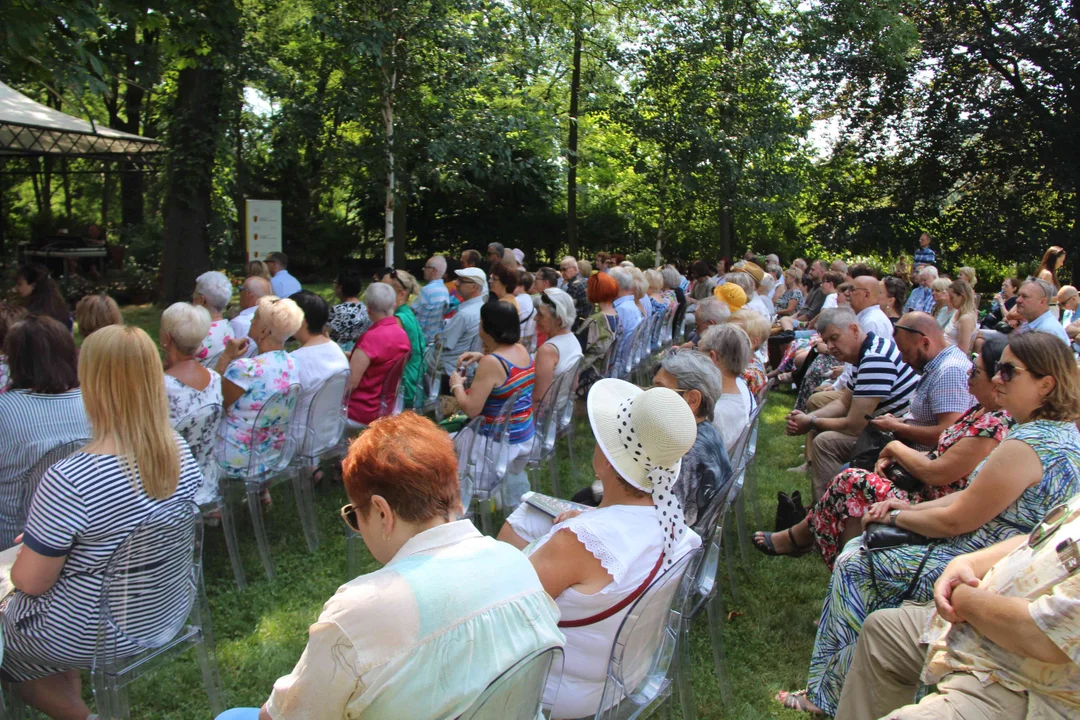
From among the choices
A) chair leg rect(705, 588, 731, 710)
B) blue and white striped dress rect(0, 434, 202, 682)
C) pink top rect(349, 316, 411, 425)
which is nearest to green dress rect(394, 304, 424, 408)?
pink top rect(349, 316, 411, 425)

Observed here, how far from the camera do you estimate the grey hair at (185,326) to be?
3941mm

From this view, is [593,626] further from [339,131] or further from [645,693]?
[339,131]

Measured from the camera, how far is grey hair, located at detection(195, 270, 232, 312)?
5.50m

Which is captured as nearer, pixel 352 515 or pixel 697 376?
pixel 352 515

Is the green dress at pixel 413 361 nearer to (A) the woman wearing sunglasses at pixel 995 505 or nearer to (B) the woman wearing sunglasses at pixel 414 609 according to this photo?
(A) the woman wearing sunglasses at pixel 995 505

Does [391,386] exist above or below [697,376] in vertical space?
below

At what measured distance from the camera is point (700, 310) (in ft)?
19.7

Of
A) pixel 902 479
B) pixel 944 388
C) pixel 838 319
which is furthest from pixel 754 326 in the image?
pixel 902 479

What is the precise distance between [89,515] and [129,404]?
0.35 m

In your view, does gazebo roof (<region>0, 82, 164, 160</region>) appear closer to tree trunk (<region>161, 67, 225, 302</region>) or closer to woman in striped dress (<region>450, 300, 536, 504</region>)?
tree trunk (<region>161, 67, 225, 302</region>)

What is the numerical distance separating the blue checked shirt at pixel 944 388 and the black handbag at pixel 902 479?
0.58m

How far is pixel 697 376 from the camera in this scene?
3533 millimetres

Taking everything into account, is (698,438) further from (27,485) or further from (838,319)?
(27,485)

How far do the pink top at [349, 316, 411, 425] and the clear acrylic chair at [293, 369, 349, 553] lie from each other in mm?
291
